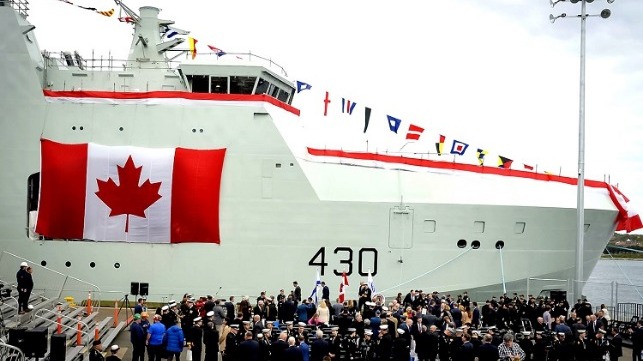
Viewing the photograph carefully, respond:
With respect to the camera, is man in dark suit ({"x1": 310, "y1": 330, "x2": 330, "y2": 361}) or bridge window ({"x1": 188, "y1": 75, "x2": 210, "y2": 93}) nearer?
man in dark suit ({"x1": 310, "y1": 330, "x2": 330, "y2": 361})

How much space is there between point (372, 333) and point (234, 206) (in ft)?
27.5

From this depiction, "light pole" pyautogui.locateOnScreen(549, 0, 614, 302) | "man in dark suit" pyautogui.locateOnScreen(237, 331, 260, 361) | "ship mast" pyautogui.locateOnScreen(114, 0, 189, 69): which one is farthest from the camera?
"ship mast" pyautogui.locateOnScreen(114, 0, 189, 69)

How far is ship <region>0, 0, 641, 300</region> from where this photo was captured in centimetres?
2195

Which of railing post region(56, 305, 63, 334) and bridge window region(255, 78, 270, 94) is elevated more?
bridge window region(255, 78, 270, 94)

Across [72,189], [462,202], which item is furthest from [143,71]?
[462,202]

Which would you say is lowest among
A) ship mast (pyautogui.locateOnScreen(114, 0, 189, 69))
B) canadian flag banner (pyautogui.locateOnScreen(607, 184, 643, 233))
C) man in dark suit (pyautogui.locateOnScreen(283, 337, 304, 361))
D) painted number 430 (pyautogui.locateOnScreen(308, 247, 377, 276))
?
man in dark suit (pyautogui.locateOnScreen(283, 337, 304, 361))

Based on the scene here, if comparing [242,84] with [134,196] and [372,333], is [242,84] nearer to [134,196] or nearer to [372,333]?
[134,196]

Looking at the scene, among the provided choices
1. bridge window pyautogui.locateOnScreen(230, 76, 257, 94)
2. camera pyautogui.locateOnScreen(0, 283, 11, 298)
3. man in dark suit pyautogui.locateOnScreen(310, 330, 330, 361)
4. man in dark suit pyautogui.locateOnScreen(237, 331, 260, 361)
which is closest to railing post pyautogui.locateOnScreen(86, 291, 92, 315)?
camera pyautogui.locateOnScreen(0, 283, 11, 298)

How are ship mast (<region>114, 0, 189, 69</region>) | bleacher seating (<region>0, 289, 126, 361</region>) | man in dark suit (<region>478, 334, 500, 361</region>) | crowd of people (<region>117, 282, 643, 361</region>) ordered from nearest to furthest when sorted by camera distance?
man in dark suit (<region>478, 334, 500, 361</region>) → crowd of people (<region>117, 282, 643, 361</region>) → bleacher seating (<region>0, 289, 126, 361</region>) → ship mast (<region>114, 0, 189, 69</region>)

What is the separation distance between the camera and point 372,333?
1520cm

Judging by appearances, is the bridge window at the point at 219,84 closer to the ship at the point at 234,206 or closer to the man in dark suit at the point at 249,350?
the ship at the point at 234,206

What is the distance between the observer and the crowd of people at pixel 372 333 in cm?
1383

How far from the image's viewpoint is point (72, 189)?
22312mm

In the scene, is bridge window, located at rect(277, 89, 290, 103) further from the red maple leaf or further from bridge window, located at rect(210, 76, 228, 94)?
the red maple leaf
